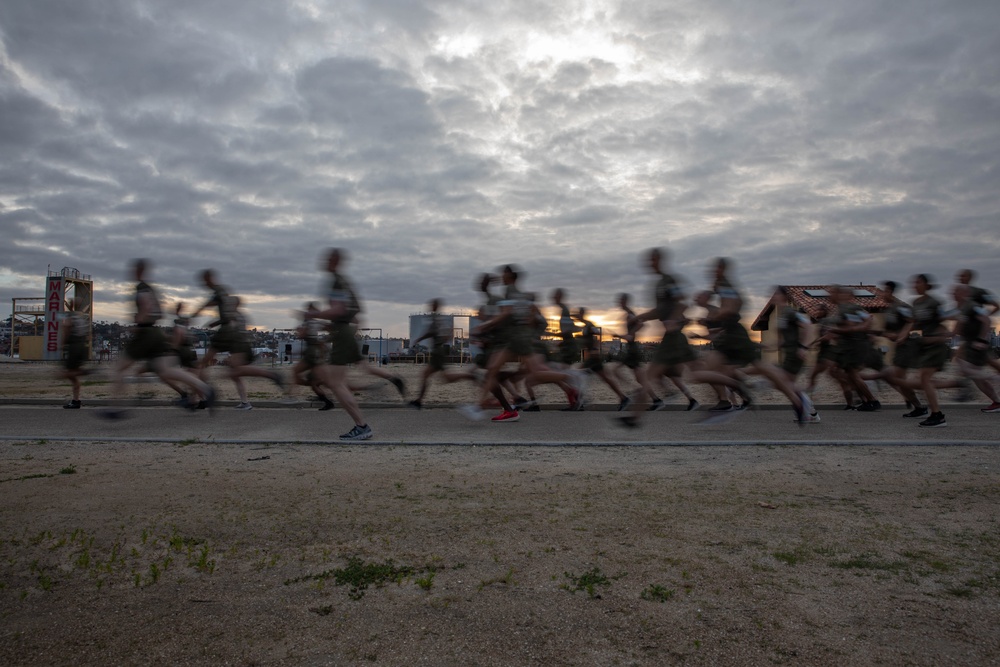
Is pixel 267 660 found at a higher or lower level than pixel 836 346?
lower

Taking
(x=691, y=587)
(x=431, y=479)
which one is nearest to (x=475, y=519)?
(x=431, y=479)

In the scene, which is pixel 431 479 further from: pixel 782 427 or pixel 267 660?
pixel 782 427

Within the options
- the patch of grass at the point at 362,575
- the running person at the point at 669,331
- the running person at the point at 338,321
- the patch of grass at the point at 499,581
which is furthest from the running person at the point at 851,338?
the patch of grass at the point at 362,575

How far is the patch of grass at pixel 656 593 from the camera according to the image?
328 cm

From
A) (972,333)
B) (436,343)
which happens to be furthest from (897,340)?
(436,343)

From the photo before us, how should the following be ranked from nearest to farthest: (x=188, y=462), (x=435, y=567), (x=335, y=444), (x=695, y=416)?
(x=435, y=567) → (x=188, y=462) → (x=335, y=444) → (x=695, y=416)

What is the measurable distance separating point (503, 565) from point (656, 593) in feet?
2.97

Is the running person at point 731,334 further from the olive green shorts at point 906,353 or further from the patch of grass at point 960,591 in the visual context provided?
the olive green shorts at point 906,353

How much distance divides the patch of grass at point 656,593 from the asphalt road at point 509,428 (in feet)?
14.2

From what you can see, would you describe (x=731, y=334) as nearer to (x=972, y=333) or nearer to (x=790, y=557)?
(x=790, y=557)

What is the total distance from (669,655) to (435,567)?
1481 mm

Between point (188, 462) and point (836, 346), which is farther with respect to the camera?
point (836, 346)

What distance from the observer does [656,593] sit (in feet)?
10.9

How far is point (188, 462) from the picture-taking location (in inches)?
263
